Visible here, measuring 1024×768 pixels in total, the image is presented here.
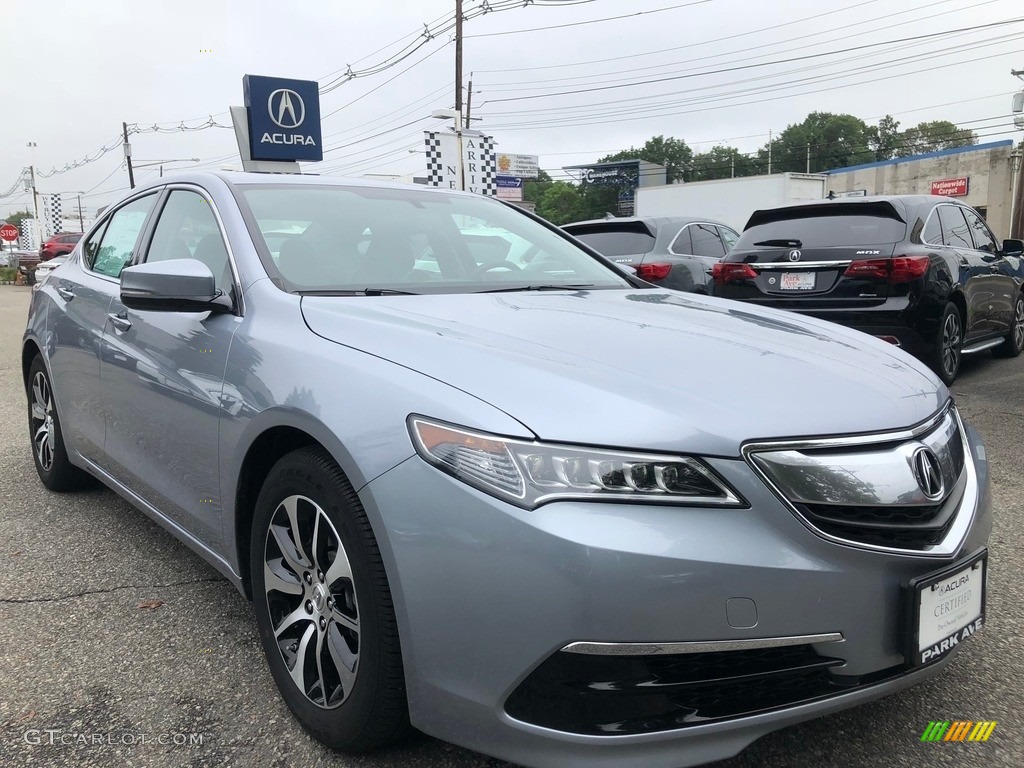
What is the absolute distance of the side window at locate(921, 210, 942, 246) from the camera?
19.9ft

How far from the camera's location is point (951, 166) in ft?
132

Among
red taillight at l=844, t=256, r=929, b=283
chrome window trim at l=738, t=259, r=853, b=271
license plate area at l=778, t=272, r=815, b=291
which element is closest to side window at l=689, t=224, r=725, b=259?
chrome window trim at l=738, t=259, r=853, b=271

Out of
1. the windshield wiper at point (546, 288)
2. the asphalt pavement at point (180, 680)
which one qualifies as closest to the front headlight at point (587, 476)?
the asphalt pavement at point (180, 680)

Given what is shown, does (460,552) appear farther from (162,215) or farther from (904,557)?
(162,215)

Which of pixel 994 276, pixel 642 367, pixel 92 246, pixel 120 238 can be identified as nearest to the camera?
pixel 642 367

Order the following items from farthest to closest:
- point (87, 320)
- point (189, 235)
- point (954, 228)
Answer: point (954, 228)
point (87, 320)
point (189, 235)

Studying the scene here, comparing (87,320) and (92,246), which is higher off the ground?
(92,246)

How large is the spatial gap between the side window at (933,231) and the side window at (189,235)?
5157mm

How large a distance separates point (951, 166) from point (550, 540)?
150 feet

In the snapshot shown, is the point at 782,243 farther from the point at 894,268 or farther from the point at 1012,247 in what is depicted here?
the point at 1012,247

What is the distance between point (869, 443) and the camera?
1.68 metres

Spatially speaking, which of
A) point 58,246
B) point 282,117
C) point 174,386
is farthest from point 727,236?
point 58,246

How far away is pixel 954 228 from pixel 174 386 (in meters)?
6.37

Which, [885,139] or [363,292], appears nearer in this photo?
[363,292]
